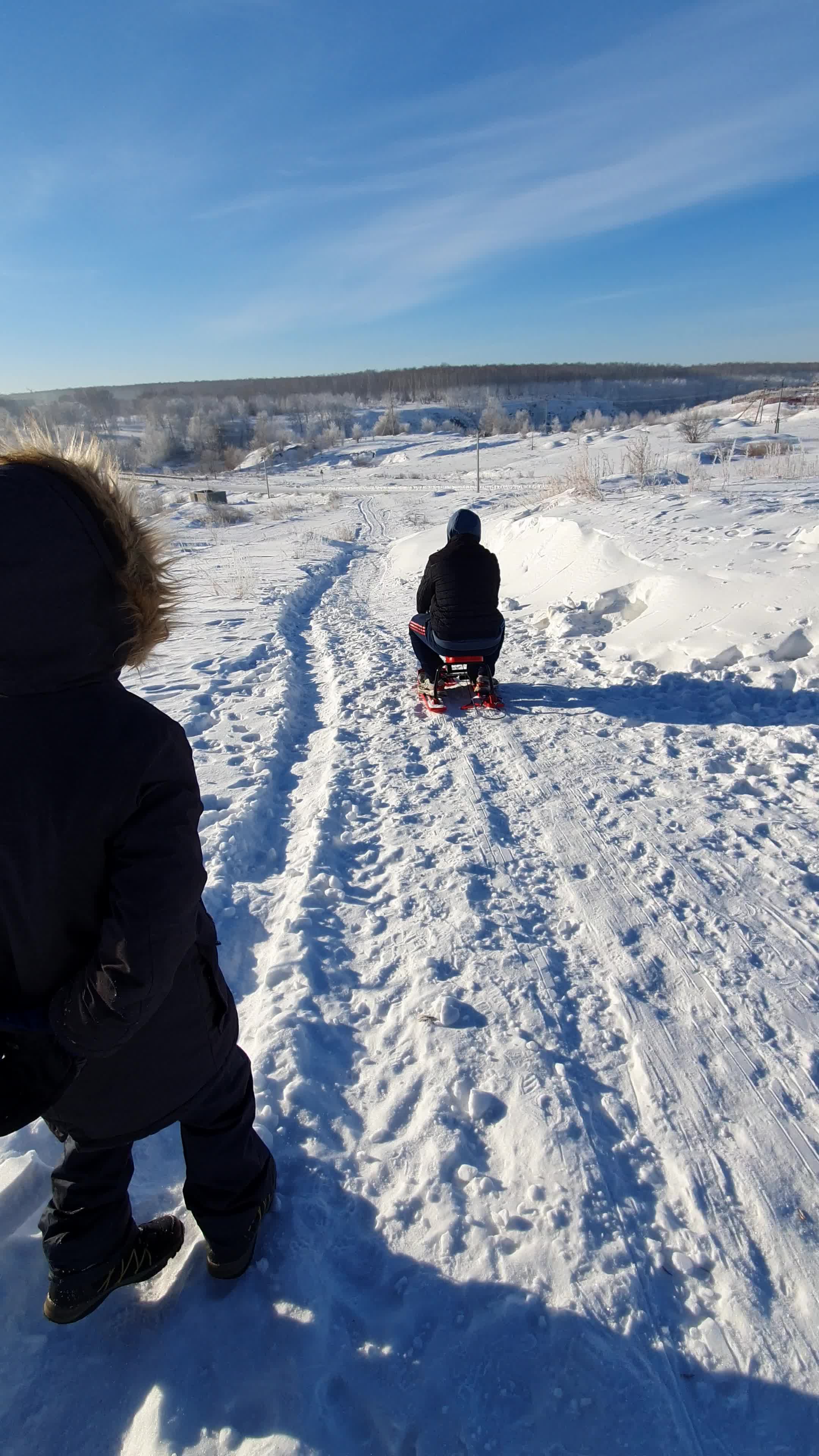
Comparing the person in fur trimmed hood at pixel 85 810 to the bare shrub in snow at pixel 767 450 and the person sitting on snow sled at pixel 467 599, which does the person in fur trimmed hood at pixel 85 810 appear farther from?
the bare shrub in snow at pixel 767 450

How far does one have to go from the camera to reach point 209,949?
5.38ft

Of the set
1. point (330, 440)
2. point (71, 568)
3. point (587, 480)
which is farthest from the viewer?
point (330, 440)

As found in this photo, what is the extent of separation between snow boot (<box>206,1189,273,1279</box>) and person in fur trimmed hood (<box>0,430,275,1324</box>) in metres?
0.53

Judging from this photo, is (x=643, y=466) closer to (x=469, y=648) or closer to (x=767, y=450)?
(x=767, y=450)

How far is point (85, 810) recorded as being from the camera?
49.3 inches

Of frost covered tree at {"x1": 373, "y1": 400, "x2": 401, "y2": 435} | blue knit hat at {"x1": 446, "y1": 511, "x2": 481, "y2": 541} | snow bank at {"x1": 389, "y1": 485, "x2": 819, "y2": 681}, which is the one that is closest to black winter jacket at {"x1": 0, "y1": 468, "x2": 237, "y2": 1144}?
blue knit hat at {"x1": 446, "y1": 511, "x2": 481, "y2": 541}

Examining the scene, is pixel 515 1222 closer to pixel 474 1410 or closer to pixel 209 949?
pixel 474 1410

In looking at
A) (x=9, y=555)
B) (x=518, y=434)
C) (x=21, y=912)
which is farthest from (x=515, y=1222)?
(x=518, y=434)

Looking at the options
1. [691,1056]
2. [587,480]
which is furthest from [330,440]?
[691,1056]

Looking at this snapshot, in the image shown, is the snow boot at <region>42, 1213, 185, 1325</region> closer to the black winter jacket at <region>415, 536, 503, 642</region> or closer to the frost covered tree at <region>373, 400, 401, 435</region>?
the black winter jacket at <region>415, 536, 503, 642</region>

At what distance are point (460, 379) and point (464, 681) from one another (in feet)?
442

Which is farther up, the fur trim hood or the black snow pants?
the fur trim hood

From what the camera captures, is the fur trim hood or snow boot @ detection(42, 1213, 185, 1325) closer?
the fur trim hood

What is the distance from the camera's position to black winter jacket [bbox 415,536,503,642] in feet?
19.4
